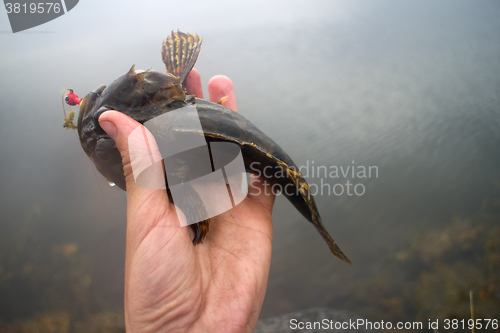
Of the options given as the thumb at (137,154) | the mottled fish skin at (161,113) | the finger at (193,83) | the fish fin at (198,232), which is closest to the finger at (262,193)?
the mottled fish skin at (161,113)

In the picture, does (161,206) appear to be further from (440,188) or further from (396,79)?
(396,79)

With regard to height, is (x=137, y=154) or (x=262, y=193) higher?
(x=137, y=154)

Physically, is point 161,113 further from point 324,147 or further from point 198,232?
point 324,147

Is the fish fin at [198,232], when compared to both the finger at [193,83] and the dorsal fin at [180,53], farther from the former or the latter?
the finger at [193,83]

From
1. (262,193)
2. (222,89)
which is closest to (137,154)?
(262,193)

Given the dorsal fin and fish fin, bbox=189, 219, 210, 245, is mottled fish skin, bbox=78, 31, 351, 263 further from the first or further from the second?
the dorsal fin

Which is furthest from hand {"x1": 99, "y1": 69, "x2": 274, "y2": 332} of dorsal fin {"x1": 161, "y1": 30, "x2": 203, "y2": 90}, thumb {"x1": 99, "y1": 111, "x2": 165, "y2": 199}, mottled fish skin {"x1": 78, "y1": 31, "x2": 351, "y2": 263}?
dorsal fin {"x1": 161, "y1": 30, "x2": 203, "y2": 90}

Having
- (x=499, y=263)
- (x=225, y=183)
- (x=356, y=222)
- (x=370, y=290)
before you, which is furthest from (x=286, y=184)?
(x=499, y=263)

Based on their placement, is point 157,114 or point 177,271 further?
point 157,114
